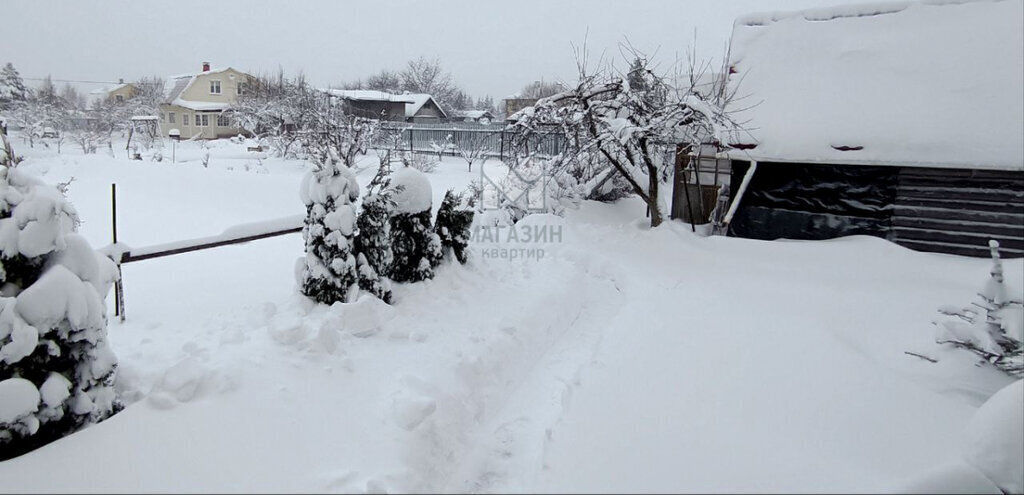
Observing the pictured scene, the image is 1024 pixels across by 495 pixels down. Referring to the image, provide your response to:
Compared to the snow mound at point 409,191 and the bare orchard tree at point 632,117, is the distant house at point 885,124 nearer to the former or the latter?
the bare orchard tree at point 632,117

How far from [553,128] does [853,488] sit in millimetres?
8015

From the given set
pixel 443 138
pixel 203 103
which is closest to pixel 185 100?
pixel 203 103

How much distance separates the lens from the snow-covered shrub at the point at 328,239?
4.89m

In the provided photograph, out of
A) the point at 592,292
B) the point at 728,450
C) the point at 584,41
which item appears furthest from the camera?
the point at 584,41

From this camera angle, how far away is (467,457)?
3.42 meters

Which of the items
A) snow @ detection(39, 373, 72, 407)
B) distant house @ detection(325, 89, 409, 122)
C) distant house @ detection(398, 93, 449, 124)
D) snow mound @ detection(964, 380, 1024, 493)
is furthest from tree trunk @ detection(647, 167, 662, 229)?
distant house @ detection(398, 93, 449, 124)

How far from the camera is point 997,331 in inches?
140

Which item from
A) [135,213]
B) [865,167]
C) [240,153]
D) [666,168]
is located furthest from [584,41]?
[240,153]

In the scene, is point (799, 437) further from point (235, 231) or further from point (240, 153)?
point (240, 153)

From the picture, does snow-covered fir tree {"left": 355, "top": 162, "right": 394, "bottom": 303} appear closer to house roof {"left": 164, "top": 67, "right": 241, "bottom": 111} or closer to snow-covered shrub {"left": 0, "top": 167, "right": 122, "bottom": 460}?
snow-covered shrub {"left": 0, "top": 167, "right": 122, "bottom": 460}

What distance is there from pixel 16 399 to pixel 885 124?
30.9 feet

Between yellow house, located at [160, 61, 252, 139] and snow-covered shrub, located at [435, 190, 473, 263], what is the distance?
3949cm

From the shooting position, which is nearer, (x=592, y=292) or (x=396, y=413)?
(x=396, y=413)

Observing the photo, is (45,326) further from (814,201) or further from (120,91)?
(120,91)
